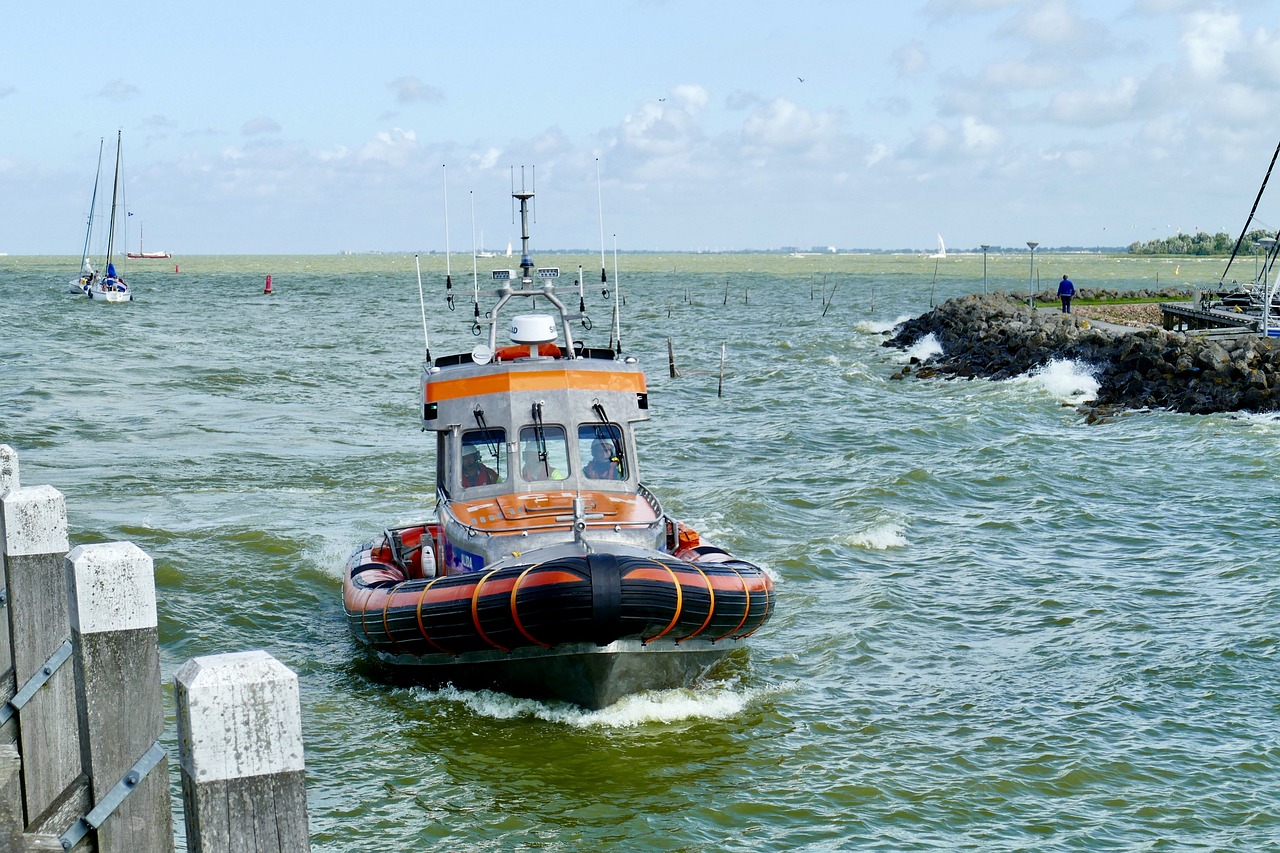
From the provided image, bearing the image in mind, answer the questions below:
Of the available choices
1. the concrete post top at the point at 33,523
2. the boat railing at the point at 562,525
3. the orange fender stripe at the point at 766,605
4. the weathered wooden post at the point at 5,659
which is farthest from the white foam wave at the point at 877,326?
the concrete post top at the point at 33,523

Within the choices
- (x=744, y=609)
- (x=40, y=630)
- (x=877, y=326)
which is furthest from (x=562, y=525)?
(x=877, y=326)

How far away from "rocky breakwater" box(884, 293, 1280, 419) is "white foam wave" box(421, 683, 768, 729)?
65.4 feet

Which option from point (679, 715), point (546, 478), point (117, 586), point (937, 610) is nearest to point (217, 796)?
point (117, 586)

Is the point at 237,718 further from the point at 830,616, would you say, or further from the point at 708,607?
the point at 830,616

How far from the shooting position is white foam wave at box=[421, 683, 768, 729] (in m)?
10.7

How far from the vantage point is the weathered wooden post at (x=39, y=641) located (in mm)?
5281

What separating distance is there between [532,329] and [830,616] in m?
4.54

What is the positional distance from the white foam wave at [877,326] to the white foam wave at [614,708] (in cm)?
4756

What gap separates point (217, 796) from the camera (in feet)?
11.1

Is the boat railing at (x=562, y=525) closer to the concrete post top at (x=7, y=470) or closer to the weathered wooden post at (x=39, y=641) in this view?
the concrete post top at (x=7, y=470)

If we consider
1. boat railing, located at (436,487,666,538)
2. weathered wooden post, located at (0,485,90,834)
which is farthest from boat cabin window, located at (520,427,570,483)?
weathered wooden post, located at (0,485,90,834)

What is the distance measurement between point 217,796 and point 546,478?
28.6ft

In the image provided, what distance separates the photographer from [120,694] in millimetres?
4133

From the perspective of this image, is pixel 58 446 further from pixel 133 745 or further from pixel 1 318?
pixel 1 318
